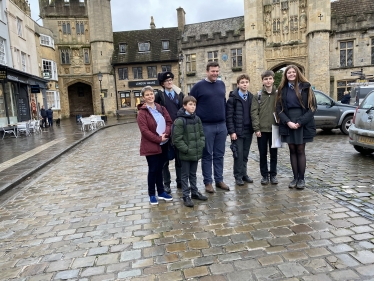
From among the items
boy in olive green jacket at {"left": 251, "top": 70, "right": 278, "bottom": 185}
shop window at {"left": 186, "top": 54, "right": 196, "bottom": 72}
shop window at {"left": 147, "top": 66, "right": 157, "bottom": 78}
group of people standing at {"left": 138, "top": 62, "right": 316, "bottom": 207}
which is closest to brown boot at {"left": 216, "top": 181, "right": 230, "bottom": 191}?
group of people standing at {"left": 138, "top": 62, "right": 316, "bottom": 207}

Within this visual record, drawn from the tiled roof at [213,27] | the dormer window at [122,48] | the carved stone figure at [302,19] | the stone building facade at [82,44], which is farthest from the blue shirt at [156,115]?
the dormer window at [122,48]

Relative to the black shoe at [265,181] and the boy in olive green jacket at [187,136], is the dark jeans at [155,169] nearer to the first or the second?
the boy in olive green jacket at [187,136]

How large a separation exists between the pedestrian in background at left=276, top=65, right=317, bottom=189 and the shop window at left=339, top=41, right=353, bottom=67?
28.3m

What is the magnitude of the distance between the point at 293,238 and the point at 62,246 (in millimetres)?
2608

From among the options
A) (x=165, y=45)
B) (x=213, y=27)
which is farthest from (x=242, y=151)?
(x=165, y=45)

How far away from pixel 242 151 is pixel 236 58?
29.5m

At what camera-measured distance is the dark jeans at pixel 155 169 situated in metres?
4.55

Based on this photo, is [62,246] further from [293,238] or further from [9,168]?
[9,168]

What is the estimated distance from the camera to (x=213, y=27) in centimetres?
3641

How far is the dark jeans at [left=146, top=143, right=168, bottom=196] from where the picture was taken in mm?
4554

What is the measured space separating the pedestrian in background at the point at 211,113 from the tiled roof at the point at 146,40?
3257 cm

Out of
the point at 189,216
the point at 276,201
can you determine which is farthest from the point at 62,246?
the point at 276,201

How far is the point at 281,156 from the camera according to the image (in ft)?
26.4

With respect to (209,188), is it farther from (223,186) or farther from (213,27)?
(213,27)
